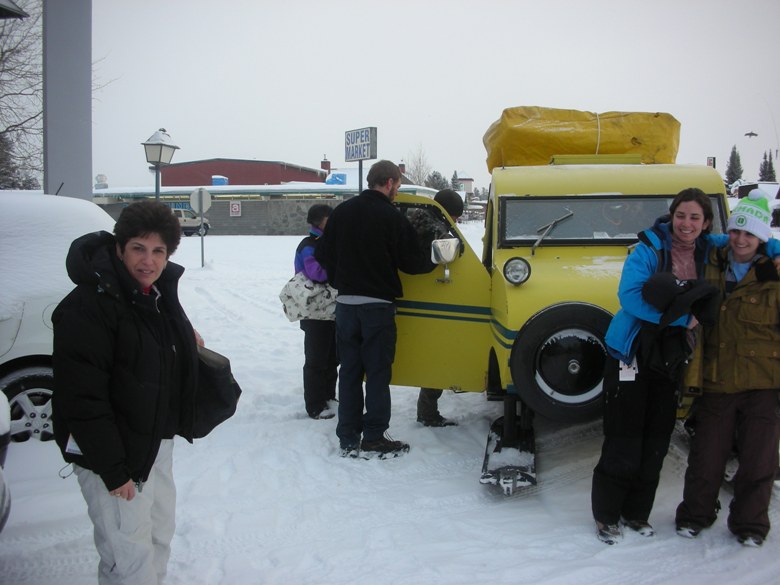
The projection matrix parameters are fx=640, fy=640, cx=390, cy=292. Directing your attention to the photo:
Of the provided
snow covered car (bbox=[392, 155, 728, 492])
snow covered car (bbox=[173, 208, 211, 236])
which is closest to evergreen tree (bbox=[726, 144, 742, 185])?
snow covered car (bbox=[173, 208, 211, 236])

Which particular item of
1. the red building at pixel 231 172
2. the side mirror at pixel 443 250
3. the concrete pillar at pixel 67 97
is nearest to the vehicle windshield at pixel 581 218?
the side mirror at pixel 443 250

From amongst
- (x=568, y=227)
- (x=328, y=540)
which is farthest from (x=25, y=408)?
(x=568, y=227)

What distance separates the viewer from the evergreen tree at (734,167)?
78188 mm

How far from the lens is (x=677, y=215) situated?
3.41m

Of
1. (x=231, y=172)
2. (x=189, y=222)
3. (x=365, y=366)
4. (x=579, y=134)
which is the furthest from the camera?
(x=231, y=172)

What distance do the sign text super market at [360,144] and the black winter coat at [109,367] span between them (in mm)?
5060

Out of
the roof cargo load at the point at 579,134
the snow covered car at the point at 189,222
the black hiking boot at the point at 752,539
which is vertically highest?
the snow covered car at the point at 189,222

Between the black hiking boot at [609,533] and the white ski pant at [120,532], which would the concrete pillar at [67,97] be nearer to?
the white ski pant at [120,532]

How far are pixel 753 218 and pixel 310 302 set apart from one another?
11.2 feet

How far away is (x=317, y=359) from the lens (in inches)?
222

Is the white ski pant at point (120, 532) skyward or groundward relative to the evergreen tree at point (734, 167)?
groundward

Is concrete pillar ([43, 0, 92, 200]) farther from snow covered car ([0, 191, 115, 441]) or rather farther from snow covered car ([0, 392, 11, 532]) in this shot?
snow covered car ([0, 392, 11, 532])

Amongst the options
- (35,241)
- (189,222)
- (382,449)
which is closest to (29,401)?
(35,241)

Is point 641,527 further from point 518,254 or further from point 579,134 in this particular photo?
point 579,134
